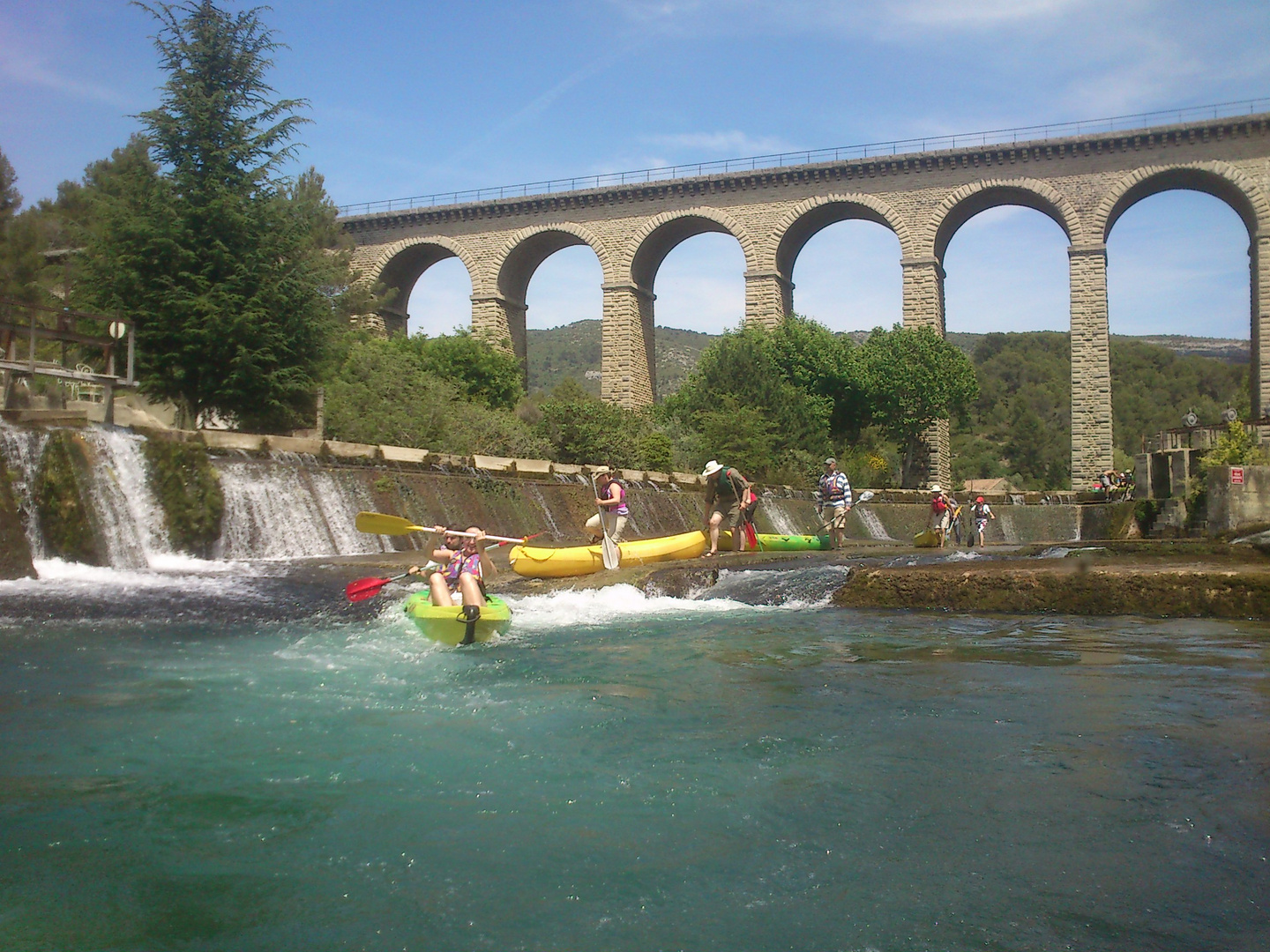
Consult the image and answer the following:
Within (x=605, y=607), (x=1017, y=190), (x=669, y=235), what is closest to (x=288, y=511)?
(x=605, y=607)

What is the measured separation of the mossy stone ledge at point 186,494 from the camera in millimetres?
13508

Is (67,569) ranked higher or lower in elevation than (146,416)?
lower

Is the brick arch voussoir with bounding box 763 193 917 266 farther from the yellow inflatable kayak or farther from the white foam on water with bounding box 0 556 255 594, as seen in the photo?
the white foam on water with bounding box 0 556 255 594

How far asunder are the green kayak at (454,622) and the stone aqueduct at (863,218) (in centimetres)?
2829

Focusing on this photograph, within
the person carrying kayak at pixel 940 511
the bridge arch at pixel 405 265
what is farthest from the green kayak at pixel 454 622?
the bridge arch at pixel 405 265

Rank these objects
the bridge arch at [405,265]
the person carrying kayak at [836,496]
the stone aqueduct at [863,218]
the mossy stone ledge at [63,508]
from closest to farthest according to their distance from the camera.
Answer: the mossy stone ledge at [63,508] → the person carrying kayak at [836,496] → the stone aqueduct at [863,218] → the bridge arch at [405,265]

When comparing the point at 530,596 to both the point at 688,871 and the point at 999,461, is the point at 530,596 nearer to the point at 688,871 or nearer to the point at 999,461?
the point at 688,871

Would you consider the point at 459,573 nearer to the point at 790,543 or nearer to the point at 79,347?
the point at 790,543

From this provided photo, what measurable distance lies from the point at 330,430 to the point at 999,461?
60310mm

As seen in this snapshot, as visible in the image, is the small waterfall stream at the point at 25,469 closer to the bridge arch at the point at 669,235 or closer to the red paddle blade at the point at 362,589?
the red paddle blade at the point at 362,589

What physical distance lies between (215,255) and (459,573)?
11591 mm

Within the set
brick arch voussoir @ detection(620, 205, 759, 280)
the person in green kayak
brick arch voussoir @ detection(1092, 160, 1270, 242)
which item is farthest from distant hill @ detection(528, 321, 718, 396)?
the person in green kayak

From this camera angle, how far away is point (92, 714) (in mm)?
5758

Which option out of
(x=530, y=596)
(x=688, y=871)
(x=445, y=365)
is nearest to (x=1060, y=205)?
(x=445, y=365)
